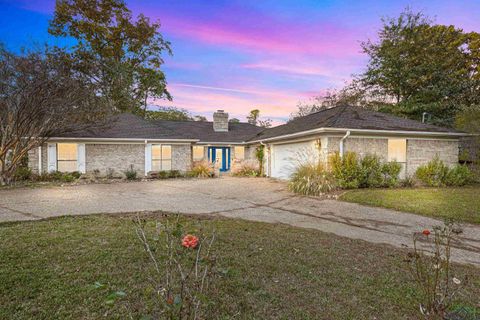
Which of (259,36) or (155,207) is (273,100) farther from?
(155,207)

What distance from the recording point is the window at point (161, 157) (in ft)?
55.0

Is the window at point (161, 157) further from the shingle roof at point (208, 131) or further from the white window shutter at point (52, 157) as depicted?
the white window shutter at point (52, 157)

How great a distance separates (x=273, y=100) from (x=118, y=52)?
48.2 feet

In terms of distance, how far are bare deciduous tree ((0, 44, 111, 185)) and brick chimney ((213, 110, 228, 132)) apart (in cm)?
1035

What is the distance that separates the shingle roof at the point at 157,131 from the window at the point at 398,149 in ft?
35.9

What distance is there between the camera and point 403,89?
2297 centimetres

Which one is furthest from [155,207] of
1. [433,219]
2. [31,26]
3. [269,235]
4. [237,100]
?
[237,100]

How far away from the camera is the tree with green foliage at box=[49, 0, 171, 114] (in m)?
23.2

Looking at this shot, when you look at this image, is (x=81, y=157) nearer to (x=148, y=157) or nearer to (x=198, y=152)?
(x=148, y=157)

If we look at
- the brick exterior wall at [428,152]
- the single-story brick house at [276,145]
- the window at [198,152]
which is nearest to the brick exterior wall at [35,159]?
the single-story brick house at [276,145]

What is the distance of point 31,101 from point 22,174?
14.0 feet

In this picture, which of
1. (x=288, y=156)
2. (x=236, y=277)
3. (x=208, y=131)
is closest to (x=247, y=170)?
Answer: (x=288, y=156)

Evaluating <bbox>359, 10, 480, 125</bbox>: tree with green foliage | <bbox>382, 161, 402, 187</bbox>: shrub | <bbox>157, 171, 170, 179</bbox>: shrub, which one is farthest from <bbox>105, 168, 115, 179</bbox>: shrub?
<bbox>359, 10, 480, 125</bbox>: tree with green foliage

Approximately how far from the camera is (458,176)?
11812 mm
